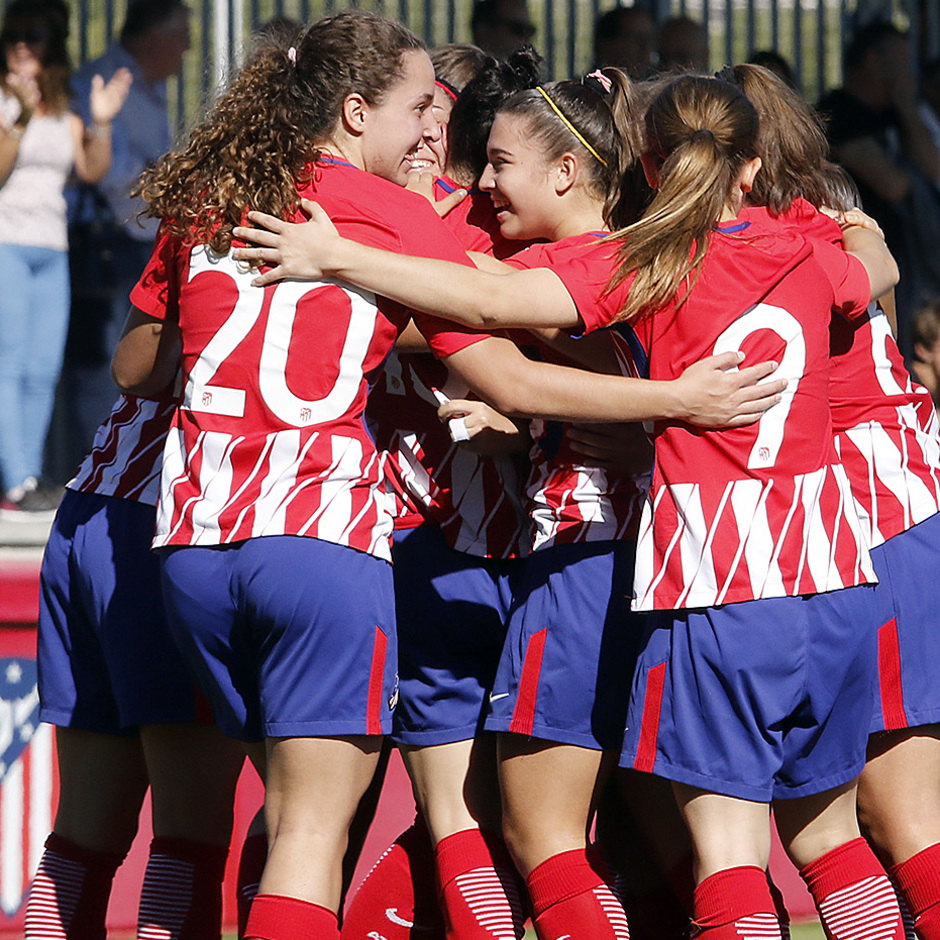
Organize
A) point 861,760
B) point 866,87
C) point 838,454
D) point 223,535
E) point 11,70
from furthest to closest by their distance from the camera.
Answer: point 866,87, point 11,70, point 838,454, point 861,760, point 223,535

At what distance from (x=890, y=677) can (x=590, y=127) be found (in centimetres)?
113

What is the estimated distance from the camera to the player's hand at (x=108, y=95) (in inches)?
198

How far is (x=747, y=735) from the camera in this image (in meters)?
2.20

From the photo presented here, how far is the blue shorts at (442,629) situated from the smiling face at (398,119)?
71 centimetres

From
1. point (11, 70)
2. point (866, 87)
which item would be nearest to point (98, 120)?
point (11, 70)

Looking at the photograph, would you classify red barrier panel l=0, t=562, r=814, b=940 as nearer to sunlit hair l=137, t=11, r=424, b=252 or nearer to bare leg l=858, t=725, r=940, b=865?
bare leg l=858, t=725, r=940, b=865

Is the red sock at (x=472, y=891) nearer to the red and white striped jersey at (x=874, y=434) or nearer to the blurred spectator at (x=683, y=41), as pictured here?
the red and white striped jersey at (x=874, y=434)

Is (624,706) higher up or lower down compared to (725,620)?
lower down

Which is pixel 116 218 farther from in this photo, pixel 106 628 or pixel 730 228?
pixel 730 228

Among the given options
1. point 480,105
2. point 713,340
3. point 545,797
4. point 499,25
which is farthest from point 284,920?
point 499,25

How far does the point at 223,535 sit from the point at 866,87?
4.15 meters

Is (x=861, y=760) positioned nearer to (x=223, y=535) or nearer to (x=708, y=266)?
(x=708, y=266)

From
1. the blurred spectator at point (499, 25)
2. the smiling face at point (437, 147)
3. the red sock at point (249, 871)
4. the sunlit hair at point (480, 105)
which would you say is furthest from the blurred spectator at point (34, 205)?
the sunlit hair at point (480, 105)

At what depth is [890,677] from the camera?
2.56 meters
